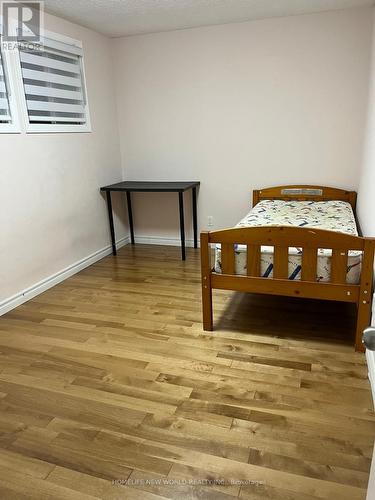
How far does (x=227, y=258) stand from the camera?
89.6 inches

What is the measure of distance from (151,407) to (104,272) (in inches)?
78.1

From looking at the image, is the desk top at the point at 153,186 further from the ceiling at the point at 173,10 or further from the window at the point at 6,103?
the ceiling at the point at 173,10

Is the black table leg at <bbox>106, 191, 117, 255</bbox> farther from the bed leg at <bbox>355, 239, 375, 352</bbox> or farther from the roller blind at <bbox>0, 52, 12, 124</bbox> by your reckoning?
the bed leg at <bbox>355, 239, 375, 352</bbox>

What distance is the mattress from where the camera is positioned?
2.09 m

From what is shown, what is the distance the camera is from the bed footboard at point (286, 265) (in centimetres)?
199

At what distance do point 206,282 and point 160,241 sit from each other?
6.96 ft

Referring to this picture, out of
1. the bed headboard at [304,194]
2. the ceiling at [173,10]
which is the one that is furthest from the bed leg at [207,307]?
the ceiling at [173,10]

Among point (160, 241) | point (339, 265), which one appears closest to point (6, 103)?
point (160, 241)

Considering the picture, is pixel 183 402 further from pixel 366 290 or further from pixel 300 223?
pixel 300 223

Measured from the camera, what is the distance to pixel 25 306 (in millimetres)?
2873

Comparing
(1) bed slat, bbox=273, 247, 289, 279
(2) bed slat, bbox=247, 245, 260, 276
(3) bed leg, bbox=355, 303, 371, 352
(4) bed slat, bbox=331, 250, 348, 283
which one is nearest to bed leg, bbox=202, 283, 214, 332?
(2) bed slat, bbox=247, 245, 260, 276

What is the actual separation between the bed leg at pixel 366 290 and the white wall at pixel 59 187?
2414 millimetres

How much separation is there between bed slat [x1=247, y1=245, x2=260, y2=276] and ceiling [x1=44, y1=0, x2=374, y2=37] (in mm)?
2004

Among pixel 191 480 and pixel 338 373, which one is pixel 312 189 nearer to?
pixel 338 373
